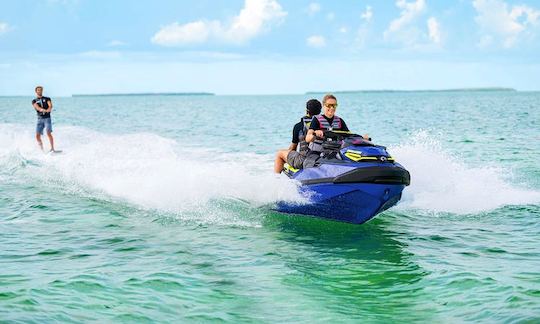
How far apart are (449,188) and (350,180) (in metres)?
3.65

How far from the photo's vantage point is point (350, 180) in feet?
24.8

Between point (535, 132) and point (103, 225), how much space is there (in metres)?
20.8

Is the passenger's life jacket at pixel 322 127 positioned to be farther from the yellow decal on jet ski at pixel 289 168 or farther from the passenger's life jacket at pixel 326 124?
the yellow decal on jet ski at pixel 289 168

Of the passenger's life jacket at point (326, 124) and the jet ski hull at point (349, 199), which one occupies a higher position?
the passenger's life jacket at point (326, 124)

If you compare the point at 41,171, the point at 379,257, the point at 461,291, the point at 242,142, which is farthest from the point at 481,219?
the point at 242,142

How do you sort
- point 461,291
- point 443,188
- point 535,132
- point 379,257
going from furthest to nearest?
point 535,132 < point 443,188 < point 379,257 < point 461,291

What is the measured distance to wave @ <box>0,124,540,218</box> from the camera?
9367mm

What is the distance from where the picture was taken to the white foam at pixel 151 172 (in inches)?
366

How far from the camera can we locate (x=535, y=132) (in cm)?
2486

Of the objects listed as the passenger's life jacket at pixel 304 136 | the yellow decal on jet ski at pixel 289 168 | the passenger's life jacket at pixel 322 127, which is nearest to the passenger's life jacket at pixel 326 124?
the passenger's life jacket at pixel 322 127

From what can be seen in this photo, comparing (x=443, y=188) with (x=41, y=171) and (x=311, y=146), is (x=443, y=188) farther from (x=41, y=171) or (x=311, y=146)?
Result: (x=41, y=171)

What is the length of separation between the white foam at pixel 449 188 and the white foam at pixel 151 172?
2.56 m

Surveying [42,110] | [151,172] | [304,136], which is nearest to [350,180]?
[304,136]

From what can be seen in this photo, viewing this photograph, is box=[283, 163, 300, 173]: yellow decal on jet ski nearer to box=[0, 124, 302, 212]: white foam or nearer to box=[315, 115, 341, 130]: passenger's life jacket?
box=[0, 124, 302, 212]: white foam
